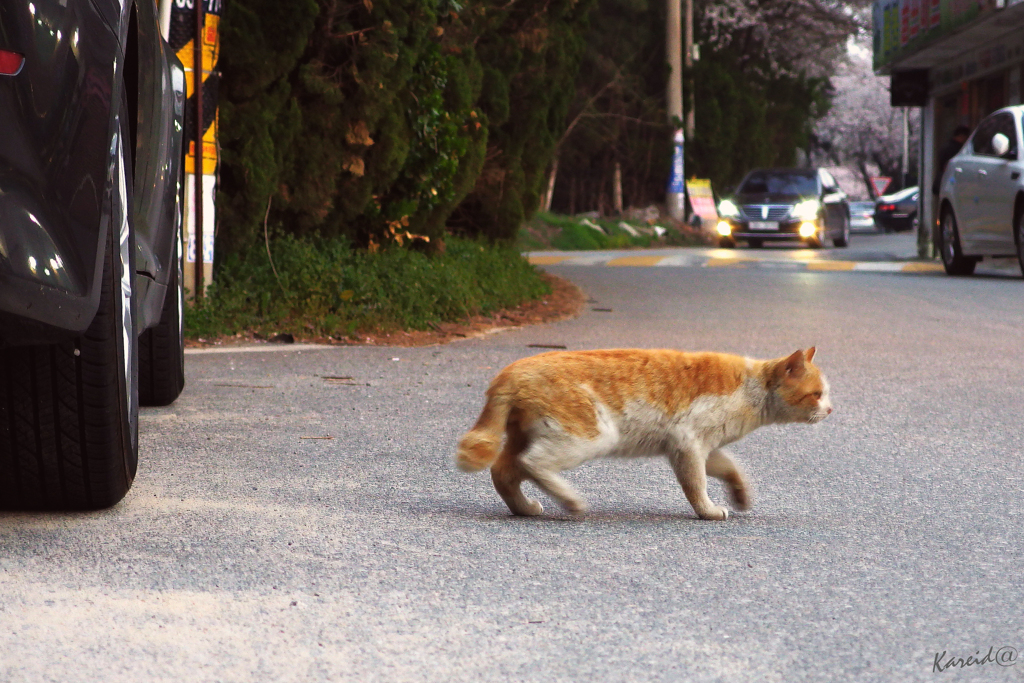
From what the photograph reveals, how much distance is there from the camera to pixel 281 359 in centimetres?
783

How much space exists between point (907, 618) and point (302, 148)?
24.3ft

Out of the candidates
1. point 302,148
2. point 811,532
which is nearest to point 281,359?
point 302,148

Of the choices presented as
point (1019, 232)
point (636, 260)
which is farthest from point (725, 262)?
point (1019, 232)

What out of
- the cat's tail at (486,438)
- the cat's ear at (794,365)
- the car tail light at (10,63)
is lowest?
the cat's tail at (486,438)

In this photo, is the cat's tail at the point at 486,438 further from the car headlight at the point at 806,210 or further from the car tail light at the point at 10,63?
the car headlight at the point at 806,210

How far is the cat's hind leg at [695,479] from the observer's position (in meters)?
3.86

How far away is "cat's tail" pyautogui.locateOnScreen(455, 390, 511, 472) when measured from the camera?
145 inches

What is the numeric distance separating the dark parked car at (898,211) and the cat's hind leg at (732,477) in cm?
3706

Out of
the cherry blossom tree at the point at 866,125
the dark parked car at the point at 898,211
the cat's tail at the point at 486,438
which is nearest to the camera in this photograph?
the cat's tail at the point at 486,438

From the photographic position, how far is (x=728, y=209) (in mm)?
26656

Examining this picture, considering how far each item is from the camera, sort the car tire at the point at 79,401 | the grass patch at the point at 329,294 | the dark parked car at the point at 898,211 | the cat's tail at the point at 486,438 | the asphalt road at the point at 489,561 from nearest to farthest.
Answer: the asphalt road at the point at 489,561
the car tire at the point at 79,401
the cat's tail at the point at 486,438
the grass patch at the point at 329,294
the dark parked car at the point at 898,211

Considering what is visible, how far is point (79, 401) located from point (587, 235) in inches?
940

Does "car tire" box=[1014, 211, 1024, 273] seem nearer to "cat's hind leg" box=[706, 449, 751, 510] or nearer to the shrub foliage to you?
the shrub foliage

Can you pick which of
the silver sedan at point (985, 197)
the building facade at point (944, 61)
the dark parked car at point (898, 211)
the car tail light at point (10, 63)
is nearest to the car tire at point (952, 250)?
the silver sedan at point (985, 197)
